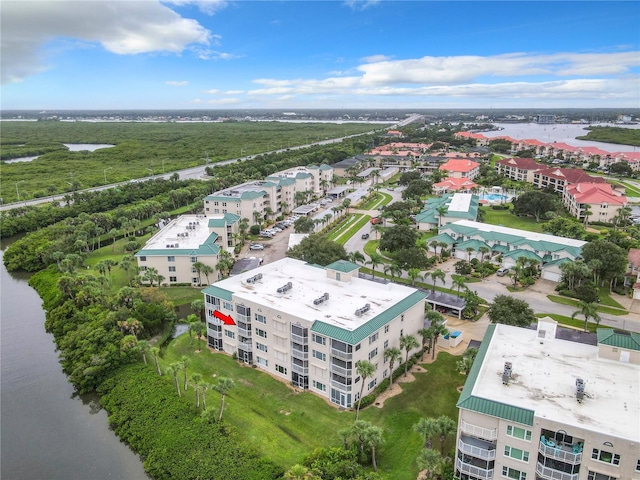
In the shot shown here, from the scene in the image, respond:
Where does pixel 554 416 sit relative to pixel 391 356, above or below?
above

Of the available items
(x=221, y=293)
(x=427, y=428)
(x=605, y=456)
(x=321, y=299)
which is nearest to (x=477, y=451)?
(x=427, y=428)

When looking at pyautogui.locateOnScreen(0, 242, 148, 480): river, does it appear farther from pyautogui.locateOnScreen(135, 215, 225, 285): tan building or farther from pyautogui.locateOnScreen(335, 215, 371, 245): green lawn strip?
pyautogui.locateOnScreen(335, 215, 371, 245): green lawn strip

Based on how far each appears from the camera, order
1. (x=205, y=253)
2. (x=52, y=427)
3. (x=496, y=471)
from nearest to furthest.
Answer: (x=496, y=471) < (x=52, y=427) < (x=205, y=253)

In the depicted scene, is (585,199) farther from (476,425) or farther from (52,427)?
(52,427)

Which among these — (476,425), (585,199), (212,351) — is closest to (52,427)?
(212,351)

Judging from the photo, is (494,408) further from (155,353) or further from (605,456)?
Result: (155,353)

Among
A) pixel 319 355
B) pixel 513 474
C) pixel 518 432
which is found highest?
pixel 518 432
